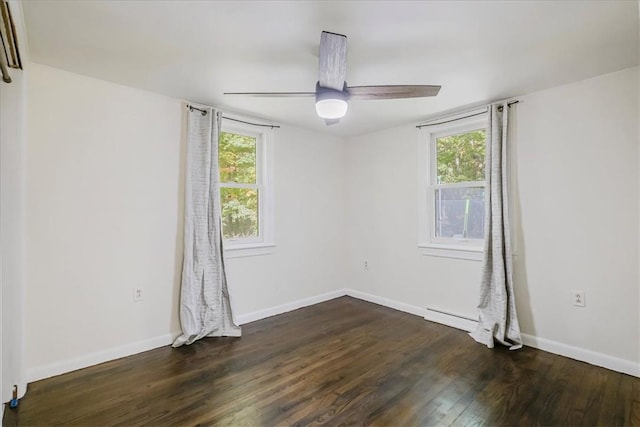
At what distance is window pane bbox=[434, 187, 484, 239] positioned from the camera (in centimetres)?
351

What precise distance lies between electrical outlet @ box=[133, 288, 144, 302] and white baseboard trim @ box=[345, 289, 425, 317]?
2804mm

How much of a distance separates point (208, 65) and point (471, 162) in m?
2.84

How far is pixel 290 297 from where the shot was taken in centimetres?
414

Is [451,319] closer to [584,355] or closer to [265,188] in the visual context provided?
[584,355]

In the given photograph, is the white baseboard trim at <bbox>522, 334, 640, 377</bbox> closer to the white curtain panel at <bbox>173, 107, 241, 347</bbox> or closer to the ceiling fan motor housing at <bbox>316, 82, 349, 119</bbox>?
the ceiling fan motor housing at <bbox>316, 82, 349, 119</bbox>

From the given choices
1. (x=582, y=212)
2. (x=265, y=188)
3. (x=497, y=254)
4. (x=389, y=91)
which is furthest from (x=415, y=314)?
(x=389, y=91)

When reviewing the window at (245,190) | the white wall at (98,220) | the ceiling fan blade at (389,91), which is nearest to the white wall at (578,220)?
the ceiling fan blade at (389,91)

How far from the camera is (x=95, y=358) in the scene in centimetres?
264

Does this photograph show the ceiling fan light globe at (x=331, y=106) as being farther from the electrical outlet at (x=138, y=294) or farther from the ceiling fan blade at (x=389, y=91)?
the electrical outlet at (x=138, y=294)

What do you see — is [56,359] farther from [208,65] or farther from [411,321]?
[411,321]

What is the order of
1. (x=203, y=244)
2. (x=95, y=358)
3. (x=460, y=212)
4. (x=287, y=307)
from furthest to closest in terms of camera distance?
(x=287, y=307)
(x=460, y=212)
(x=203, y=244)
(x=95, y=358)

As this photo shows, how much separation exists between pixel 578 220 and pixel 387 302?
2314 millimetres

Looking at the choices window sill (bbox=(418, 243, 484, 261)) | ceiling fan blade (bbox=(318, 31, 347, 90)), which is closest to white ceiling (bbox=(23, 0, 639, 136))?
ceiling fan blade (bbox=(318, 31, 347, 90))

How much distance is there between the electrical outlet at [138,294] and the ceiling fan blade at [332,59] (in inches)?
95.1
